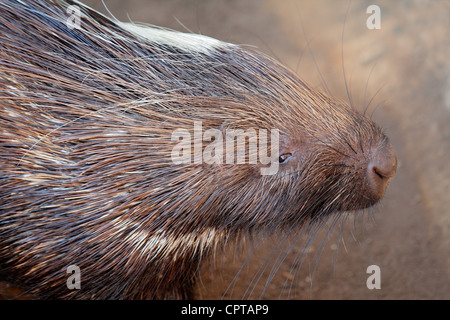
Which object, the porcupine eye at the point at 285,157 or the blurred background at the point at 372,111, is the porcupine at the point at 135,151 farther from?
the blurred background at the point at 372,111

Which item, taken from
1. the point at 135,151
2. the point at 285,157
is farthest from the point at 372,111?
the point at 135,151

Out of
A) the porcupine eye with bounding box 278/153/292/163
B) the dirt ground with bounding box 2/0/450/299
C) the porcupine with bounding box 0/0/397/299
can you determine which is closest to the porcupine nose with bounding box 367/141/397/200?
the porcupine with bounding box 0/0/397/299

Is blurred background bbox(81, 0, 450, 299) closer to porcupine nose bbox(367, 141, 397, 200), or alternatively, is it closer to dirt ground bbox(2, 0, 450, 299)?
dirt ground bbox(2, 0, 450, 299)

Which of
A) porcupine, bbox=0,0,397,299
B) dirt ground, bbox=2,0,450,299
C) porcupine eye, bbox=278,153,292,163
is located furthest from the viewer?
dirt ground, bbox=2,0,450,299

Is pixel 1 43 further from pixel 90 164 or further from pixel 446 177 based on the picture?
pixel 446 177

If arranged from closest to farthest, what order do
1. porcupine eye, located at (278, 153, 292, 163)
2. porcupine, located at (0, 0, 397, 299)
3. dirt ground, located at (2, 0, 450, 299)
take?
porcupine, located at (0, 0, 397, 299), porcupine eye, located at (278, 153, 292, 163), dirt ground, located at (2, 0, 450, 299)

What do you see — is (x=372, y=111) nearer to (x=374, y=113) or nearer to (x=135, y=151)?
(x=374, y=113)

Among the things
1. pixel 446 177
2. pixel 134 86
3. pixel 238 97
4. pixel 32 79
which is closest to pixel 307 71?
pixel 446 177
